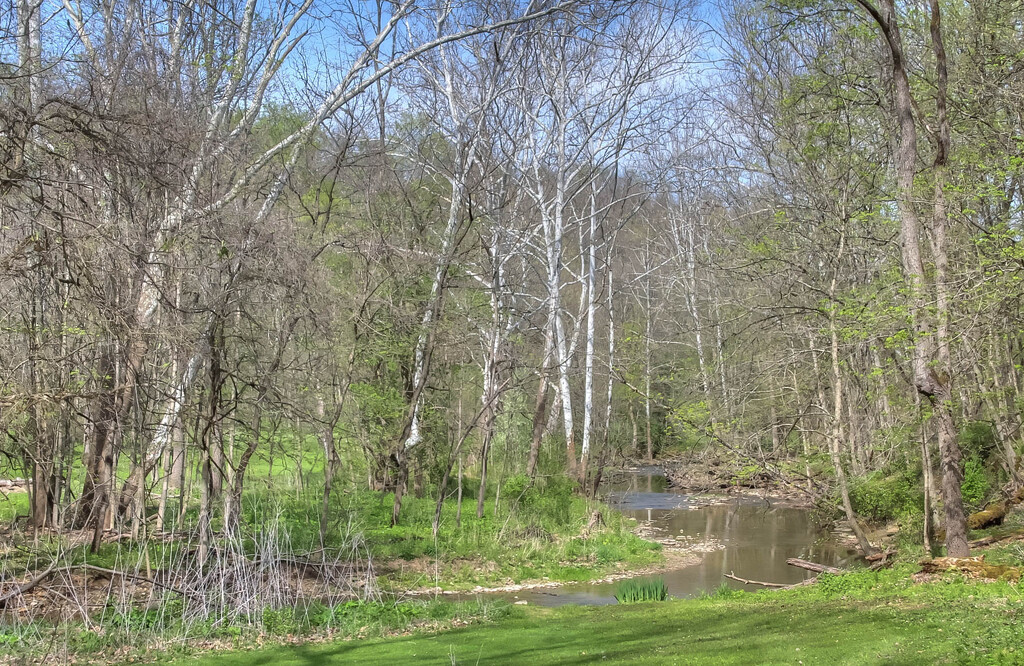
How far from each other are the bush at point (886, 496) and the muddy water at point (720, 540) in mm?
1076

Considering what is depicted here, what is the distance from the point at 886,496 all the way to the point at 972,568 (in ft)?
24.1

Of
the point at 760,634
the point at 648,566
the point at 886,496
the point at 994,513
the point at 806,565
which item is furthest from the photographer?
the point at 648,566

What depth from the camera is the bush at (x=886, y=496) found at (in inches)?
671

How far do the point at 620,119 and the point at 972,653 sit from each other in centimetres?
1714

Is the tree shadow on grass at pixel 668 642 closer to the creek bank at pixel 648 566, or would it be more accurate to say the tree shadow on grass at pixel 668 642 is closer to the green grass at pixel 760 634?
the green grass at pixel 760 634

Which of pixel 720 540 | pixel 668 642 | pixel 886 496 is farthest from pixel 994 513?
pixel 668 642

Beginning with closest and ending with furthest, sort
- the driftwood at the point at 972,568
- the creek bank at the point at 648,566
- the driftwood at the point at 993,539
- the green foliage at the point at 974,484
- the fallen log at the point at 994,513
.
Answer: the driftwood at the point at 972,568, the driftwood at the point at 993,539, the creek bank at the point at 648,566, the fallen log at the point at 994,513, the green foliage at the point at 974,484

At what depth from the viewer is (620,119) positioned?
72.2ft

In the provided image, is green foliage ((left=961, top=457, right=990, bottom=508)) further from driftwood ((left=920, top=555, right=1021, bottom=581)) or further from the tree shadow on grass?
the tree shadow on grass

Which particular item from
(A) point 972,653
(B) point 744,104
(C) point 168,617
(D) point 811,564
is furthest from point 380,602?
(B) point 744,104

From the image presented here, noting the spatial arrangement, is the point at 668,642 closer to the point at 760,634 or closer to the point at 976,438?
the point at 760,634

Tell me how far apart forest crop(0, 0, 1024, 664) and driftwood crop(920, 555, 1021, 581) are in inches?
2.2

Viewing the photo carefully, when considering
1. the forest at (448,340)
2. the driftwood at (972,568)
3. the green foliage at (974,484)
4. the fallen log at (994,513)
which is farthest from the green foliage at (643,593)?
the green foliage at (974,484)

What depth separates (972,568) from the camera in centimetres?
1095
